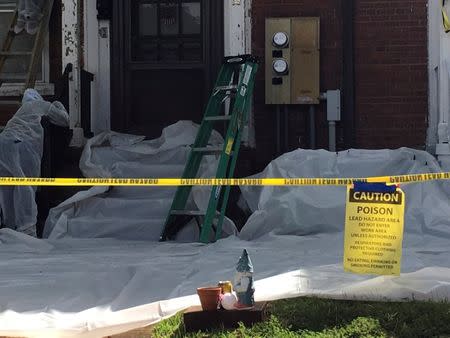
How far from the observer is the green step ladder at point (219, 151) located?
707cm

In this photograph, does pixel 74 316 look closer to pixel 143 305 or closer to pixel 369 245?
pixel 143 305

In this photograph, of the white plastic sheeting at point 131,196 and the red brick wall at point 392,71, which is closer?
the white plastic sheeting at point 131,196

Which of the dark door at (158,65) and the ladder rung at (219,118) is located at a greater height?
the dark door at (158,65)

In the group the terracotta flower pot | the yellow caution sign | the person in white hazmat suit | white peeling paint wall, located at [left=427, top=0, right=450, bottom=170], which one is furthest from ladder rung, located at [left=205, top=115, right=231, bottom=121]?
the terracotta flower pot

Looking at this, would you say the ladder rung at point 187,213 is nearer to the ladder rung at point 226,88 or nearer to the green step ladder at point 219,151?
the green step ladder at point 219,151

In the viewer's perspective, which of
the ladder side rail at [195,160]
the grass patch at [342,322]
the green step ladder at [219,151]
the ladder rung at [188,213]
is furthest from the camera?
the ladder side rail at [195,160]

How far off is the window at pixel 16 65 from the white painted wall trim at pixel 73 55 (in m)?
0.53

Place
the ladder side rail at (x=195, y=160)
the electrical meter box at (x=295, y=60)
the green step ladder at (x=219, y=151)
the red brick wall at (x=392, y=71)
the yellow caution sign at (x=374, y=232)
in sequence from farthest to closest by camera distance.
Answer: the red brick wall at (x=392, y=71) < the electrical meter box at (x=295, y=60) < the ladder side rail at (x=195, y=160) < the green step ladder at (x=219, y=151) < the yellow caution sign at (x=374, y=232)

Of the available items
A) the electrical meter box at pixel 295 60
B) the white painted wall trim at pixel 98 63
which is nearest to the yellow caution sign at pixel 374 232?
the electrical meter box at pixel 295 60

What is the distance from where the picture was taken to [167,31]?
9750 mm

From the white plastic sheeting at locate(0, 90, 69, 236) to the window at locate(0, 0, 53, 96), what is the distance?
1317 mm

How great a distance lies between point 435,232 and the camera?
6.73 meters

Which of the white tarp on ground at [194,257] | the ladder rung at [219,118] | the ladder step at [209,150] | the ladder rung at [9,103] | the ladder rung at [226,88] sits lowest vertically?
the white tarp on ground at [194,257]

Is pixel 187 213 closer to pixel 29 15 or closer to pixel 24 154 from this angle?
pixel 24 154
